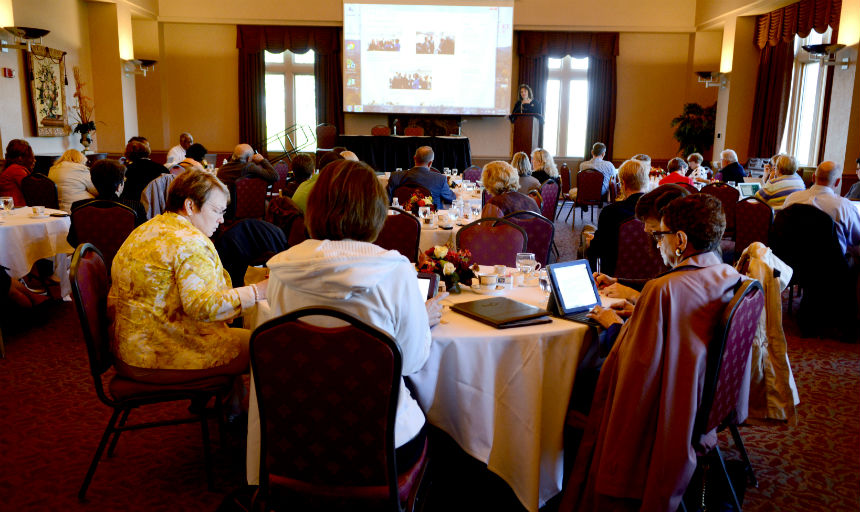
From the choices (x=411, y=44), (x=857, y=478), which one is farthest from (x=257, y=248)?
(x=411, y=44)

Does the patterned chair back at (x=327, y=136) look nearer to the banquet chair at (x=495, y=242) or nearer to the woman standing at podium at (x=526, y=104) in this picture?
the woman standing at podium at (x=526, y=104)

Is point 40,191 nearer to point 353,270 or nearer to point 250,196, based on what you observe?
point 250,196

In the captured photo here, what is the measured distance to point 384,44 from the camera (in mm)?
13406

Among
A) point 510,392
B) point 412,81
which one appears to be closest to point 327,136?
point 412,81

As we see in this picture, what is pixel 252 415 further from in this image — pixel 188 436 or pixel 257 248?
pixel 257 248

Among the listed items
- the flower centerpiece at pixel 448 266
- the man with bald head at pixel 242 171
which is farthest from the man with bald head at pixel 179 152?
the flower centerpiece at pixel 448 266

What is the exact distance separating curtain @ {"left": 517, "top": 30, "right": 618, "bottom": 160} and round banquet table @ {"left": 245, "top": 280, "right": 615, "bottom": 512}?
1212 cm

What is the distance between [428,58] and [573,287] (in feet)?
38.1

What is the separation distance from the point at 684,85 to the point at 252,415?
13.9 m

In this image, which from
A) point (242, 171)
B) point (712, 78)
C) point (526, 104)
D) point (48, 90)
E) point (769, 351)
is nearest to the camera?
point (769, 351)

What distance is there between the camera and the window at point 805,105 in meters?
10.5

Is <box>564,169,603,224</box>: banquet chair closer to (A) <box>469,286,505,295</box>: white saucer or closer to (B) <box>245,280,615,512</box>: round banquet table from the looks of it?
(A) <box>469,286,505,295</box>: white saucer

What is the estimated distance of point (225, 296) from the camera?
8.23ft

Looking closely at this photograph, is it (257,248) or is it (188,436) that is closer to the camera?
(188,436)
